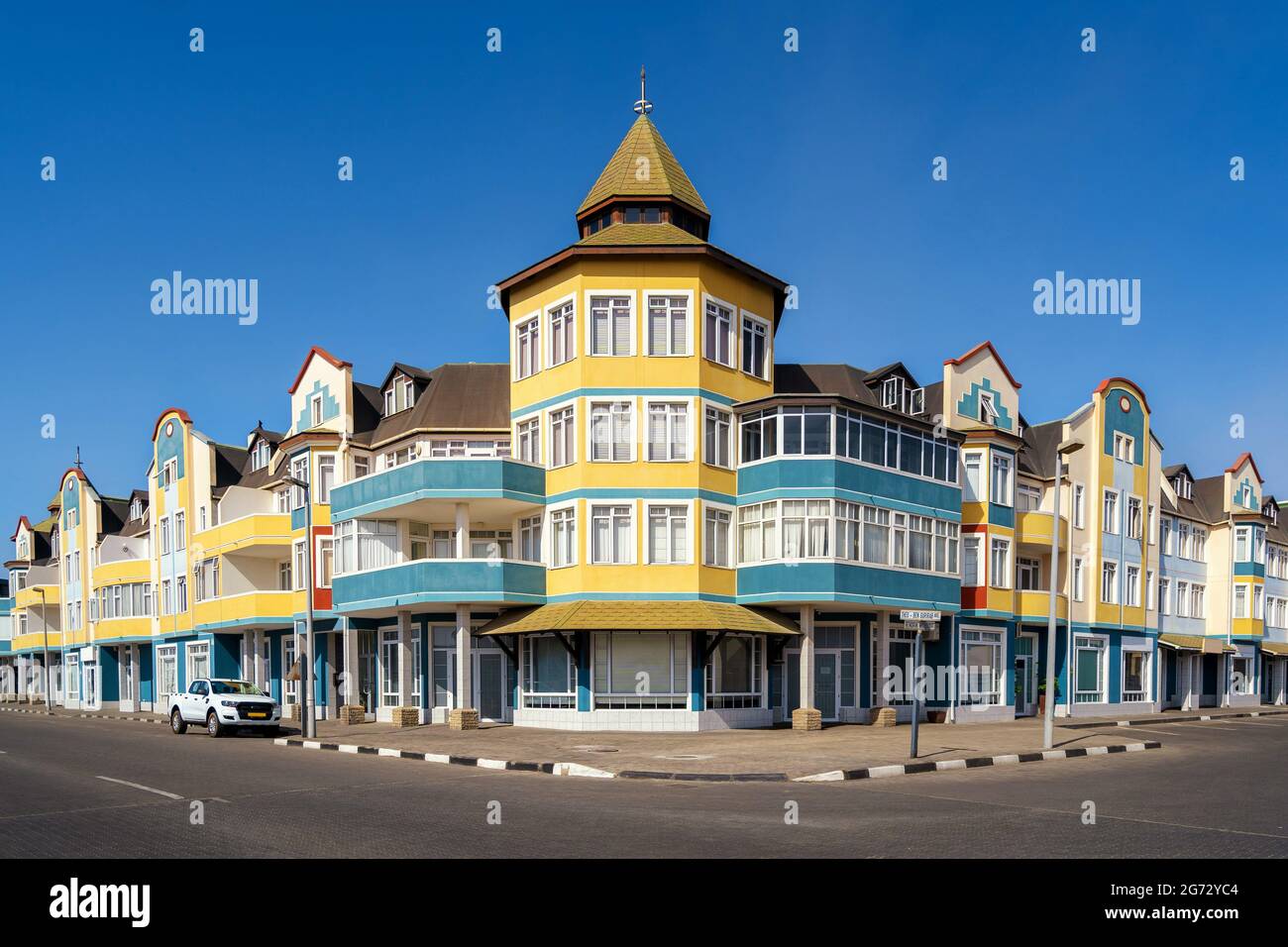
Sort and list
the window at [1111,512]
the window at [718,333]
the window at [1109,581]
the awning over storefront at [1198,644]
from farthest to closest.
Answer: the awning over storefront at [1198,644], the window at [1111,512], the window at [1109,581], the window at [718,333]

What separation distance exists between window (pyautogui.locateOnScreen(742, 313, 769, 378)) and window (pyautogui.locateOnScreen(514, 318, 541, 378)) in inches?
245

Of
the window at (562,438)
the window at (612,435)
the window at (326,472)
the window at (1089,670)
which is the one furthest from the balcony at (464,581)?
the window at (1089,670)

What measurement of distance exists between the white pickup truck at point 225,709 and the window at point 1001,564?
909 inches

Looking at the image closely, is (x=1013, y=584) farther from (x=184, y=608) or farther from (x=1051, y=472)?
(x=184, y=608)

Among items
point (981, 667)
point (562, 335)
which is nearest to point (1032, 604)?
point (981, 667)

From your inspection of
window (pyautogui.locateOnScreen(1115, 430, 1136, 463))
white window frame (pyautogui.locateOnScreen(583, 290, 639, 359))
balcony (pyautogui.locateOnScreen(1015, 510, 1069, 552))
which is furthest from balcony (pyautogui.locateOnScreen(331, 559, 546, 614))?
window (pyautogui.locateOnScreen(1115, 430, 1136, 463))

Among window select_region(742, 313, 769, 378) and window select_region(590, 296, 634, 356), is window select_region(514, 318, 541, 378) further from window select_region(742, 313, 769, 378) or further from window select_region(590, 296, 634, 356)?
window select_region(742, 313, 769, 378)

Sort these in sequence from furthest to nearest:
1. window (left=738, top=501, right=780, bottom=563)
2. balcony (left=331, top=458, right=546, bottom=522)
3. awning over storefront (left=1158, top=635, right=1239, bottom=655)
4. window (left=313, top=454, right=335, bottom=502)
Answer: awning over storefront (left=1158, top=635, right=1239, bottom=655), window (left=313, top=454, right=335, bottom=502), window (left=738, top=501, right=780, bottom=563), balcony (left=331, top=458, right=546, bottom=522)

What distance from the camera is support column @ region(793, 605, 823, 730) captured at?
2995cm

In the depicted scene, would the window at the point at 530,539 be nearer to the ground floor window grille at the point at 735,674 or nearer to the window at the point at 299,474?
the ground floor window grille at the point at 735,674

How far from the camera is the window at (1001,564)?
1454 inches

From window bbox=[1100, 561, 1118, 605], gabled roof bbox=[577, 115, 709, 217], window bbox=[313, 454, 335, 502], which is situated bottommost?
window bbox=[1100, 561, 1118, 605]

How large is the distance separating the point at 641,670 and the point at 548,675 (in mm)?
2976
